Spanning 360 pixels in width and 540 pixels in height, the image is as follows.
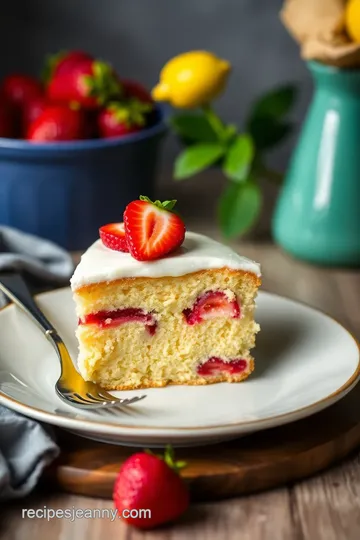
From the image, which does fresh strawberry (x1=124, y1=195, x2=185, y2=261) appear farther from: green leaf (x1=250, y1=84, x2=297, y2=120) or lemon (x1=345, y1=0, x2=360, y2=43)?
green leaf (x1=250, y1=84, x2=297, y2=120)

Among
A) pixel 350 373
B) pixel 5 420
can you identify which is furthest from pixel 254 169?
pixel 5 420

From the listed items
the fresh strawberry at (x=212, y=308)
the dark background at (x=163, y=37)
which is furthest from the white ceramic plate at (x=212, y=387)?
the dark background at (x=163, y=37)

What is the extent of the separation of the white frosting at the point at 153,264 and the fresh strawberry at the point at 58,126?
0.75m

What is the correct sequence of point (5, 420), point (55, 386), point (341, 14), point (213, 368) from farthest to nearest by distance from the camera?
point (341, 14)
point (213, 368)
point (55, 386)
point (5, 420)

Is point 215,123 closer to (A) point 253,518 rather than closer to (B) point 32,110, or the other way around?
(B) point 32,110

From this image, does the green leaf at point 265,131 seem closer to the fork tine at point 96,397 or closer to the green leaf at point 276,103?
the green leaf at point 276,103

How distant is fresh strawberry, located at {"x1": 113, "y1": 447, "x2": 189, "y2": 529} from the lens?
138 cm

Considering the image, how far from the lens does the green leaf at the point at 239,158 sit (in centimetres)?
253

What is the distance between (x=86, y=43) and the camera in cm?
323

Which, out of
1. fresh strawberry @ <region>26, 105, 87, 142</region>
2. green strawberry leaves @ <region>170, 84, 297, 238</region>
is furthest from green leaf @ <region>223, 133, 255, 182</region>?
fresh strawberry @ <region>26, 105, 87, 142</region>

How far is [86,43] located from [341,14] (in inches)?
44.5

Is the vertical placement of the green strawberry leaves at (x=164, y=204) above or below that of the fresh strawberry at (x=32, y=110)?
above

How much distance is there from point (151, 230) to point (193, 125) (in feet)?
3.17

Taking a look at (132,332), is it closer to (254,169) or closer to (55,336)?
(55,336)
